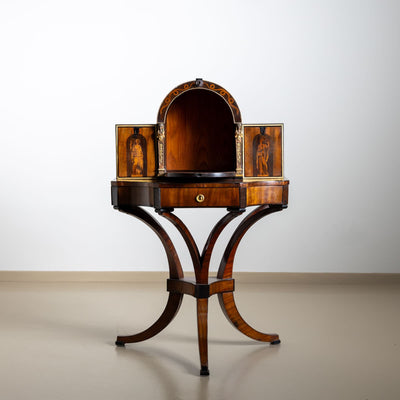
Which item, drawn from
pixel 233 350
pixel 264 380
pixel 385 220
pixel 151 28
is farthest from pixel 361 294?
pixel 151 28

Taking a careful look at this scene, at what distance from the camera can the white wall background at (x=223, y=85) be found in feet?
16.4

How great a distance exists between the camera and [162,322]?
3.29 m

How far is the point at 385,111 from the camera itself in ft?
16.5

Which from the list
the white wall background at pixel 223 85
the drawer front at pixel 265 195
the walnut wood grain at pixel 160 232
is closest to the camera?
the drawer front at pixel 265 195

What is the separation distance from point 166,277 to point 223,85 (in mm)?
1569

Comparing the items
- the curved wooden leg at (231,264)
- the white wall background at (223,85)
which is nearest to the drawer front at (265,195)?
the curved wooden leg at (231,264)

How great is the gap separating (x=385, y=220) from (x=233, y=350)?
228 cm

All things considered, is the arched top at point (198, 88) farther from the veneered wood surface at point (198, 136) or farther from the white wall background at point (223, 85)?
the white wall background at point (223, 85)

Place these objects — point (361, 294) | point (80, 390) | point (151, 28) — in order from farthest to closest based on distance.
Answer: point (151, 28)
point (361, 294)
point (80, 390)

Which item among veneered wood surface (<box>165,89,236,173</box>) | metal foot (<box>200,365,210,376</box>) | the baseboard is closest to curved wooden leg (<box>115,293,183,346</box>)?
metal foot (<box>200,365,210,376</box>)

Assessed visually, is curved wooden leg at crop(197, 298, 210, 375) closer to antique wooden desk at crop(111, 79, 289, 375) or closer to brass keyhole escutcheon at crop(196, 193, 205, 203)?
antique wooden desk at crop(111, 79, 289, 375)

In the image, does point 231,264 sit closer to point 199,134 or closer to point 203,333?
point 203,333

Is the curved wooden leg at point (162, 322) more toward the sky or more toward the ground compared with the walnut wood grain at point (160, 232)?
more toward the ground

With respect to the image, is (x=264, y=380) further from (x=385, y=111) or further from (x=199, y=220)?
(x=385, y=111)
